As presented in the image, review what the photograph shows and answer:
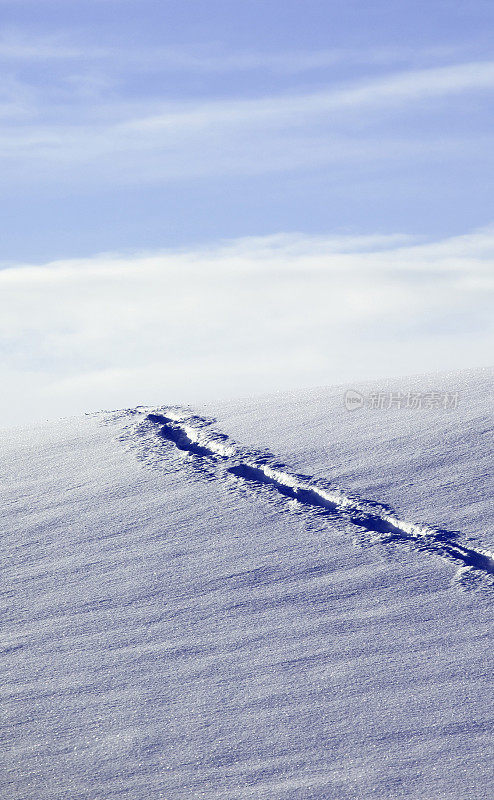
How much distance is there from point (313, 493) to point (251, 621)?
37.3 inches

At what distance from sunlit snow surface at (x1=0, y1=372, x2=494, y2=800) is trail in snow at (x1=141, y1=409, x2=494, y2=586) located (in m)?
0.02

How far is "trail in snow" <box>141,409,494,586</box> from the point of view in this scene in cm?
306

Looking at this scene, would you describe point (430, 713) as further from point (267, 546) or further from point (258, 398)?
point (258, 398)

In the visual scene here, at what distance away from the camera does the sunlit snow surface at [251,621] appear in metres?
2.22

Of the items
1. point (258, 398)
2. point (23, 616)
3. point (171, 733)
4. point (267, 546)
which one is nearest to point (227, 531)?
point (267, 546)

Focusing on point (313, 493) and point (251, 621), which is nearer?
point (251, 621)

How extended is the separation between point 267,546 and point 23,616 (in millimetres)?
1008

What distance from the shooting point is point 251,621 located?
2797 mm

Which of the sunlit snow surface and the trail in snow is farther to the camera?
the trail in snow

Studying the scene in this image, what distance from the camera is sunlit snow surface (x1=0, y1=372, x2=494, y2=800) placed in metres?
2.22

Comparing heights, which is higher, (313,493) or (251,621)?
(313,493)

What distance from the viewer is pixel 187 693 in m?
2.50

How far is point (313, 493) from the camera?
3623 millimetres

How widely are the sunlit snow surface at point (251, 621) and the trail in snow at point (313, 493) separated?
A: 0.06 ft
